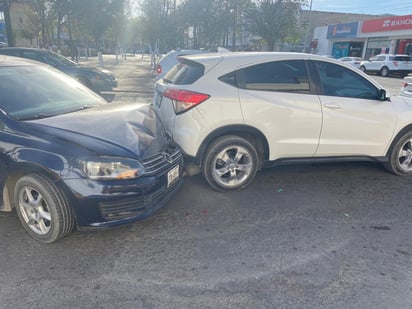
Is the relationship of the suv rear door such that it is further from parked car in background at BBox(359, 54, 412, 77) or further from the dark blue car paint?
parked car in background at BBox(359, 54, 412, 77)

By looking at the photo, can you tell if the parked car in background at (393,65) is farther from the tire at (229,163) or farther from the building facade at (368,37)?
the tire at (229,163)

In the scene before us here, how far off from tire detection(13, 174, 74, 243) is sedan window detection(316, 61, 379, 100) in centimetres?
344

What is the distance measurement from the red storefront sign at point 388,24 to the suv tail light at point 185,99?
3582 cm

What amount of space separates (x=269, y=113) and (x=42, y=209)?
2752 millimetres

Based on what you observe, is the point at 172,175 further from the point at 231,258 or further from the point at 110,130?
the point at 231,258

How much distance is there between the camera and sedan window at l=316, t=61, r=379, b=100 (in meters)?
4.18

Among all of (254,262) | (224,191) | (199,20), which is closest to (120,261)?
(254,262)

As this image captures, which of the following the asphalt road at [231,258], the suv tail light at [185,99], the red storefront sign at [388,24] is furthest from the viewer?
the red storefront sign at [388,24]

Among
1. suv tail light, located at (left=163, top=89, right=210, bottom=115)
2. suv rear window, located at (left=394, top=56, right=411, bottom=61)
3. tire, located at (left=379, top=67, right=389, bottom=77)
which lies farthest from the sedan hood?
suv rear window, located at (left=394, top=56, right=411, bottom=61)

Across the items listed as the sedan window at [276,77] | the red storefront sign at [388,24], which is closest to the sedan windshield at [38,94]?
the sedan window at [276,77]

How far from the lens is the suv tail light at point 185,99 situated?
374cm

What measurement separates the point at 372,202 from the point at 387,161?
110 centimetres

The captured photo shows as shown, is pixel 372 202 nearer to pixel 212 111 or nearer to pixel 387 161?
pixel 387 161

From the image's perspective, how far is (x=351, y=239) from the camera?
312cm
